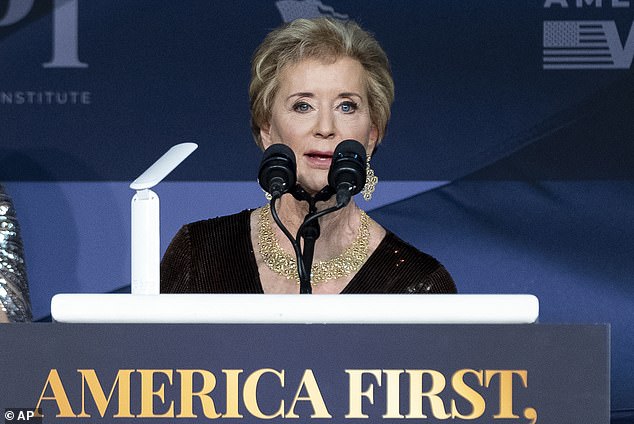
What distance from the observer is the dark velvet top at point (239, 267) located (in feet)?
9.68

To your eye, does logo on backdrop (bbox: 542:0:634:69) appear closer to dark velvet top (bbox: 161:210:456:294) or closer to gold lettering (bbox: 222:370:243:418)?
dark velvet top (bbox: 161:210:456:294)

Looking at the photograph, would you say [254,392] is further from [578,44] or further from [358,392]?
[578,44]

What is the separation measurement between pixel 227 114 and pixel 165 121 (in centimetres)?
20

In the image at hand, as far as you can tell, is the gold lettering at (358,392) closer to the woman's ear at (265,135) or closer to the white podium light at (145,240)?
the white podium light at (145,240)

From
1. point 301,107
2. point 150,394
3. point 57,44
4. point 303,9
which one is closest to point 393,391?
point 150,394

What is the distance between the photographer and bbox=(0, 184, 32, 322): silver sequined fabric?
3.11 metres

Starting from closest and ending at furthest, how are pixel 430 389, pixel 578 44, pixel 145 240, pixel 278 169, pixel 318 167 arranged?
1. pixel 430 389
2. pixel 145 240
3. pixel 278 169
4. pixel 318 167
5. pixel 578 44

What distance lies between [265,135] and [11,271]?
749 mm

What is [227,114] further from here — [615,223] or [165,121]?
[615,223]

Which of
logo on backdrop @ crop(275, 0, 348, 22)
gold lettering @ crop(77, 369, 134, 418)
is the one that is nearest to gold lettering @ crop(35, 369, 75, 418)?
gold lettering @ crop(77, 369, 134, 418)

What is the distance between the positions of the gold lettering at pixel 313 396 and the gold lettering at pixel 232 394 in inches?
2.4

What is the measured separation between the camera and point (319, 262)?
2906mm

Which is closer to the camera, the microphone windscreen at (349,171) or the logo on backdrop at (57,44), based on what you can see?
the microphone windscreen at (349,171)

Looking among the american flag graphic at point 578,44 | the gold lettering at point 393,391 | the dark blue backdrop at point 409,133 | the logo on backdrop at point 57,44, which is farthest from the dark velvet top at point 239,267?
the gold lettering at point 393,391
